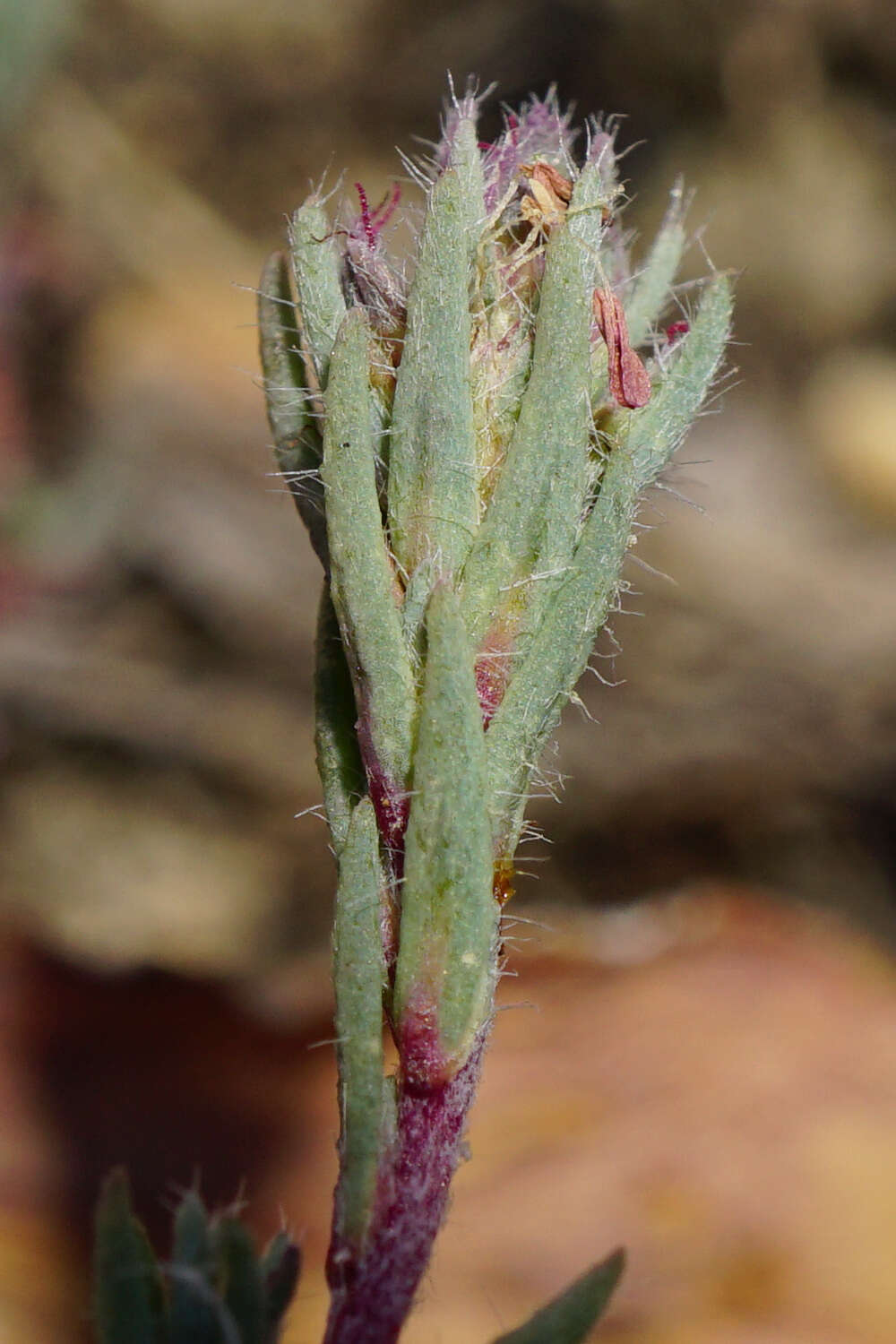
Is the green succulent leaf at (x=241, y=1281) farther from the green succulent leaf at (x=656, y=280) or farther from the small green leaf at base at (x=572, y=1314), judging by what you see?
the green succulent leaf at (x=656, y=280)

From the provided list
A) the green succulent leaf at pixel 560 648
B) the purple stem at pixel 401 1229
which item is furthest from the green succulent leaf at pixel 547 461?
the purple stem at pixel 401 1229

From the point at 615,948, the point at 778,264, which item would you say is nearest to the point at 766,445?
the point at 778,264

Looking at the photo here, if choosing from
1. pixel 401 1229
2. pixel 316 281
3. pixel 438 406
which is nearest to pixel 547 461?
pixel 438 406

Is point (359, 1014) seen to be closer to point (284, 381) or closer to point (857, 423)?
point (284, 381)

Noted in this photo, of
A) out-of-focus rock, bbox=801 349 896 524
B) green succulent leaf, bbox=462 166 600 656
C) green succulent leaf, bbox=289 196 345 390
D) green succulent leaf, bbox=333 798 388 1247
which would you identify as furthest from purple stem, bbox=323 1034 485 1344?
out-of-focus rock, bbox=801 349 896 524

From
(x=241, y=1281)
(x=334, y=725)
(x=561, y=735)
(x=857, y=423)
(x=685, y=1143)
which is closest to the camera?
(x=241, y=1281)

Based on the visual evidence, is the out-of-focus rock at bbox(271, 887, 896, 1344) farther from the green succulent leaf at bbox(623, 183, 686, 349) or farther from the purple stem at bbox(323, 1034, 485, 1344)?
the green succulent leaf at bbox(623, 183, 686, 349)
